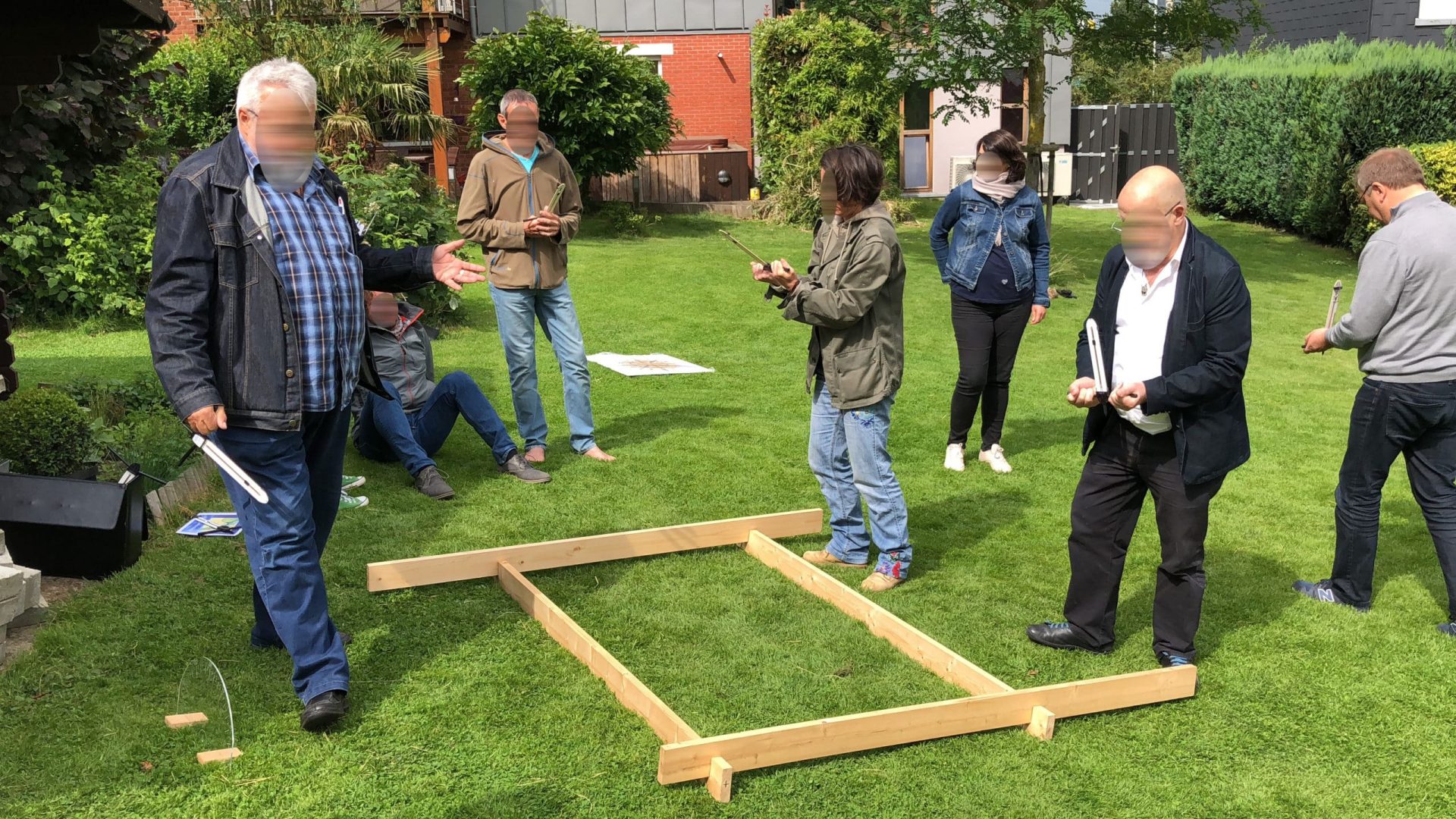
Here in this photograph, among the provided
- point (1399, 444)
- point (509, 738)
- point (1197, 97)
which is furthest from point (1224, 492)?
point (1197, 97)

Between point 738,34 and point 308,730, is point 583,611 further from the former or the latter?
point 738,34

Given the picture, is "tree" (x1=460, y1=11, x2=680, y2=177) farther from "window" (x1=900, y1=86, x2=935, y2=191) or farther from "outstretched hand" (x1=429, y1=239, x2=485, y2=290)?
"outstretched hand" (x1=429, y1=239, x2=485, y2=290)

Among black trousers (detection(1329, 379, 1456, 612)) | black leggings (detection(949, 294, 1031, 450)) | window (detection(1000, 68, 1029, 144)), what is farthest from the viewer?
window (detection(1000, 68, 1029, 144))

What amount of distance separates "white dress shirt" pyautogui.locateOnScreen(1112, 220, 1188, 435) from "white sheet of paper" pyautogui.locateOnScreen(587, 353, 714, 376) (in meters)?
5.62

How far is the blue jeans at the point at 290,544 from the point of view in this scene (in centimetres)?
374

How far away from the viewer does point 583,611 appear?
4.98m

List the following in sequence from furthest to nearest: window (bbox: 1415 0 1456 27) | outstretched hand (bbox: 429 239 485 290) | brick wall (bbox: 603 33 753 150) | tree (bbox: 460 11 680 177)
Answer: brick wall (bbox: 603 33 753 150)
window (bbox: 1415 0 1456 27)
tree (bbox: 460 11 680 177)
outstretched hand (bbox: 429 239 485 290)

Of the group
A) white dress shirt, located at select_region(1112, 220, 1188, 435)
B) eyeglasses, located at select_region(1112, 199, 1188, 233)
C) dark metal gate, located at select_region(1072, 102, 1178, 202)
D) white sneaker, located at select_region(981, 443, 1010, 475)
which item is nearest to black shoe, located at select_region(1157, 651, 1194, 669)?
white dress shirt, located at select_region(1112, 220, 1188, 435)

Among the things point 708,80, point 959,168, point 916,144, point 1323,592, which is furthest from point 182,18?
point 1323,592

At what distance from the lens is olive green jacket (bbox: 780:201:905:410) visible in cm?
493

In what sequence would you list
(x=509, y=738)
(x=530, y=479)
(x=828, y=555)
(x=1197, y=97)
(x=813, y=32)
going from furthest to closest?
(x=1197, y=97) < (x=813, y=32) < (x=530, y=479) < (x=828, y=555) < (x=509, y=738)

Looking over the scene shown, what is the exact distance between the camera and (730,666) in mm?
4438

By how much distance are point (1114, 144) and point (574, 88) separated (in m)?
12.6

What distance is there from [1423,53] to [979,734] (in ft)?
55.5
